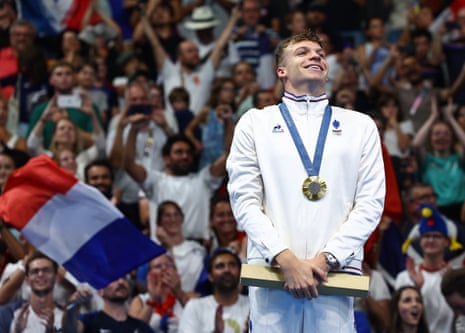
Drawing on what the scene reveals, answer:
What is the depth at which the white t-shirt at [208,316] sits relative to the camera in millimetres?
9797

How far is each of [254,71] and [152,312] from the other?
5.60 m

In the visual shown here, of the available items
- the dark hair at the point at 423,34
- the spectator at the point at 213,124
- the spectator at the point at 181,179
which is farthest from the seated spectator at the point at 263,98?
the dark hair at the point at 423,34

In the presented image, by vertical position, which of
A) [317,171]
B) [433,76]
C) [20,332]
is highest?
[433,76]

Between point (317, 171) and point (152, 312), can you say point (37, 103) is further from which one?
point (317, 171)

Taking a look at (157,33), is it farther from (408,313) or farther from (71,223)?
(408,313)

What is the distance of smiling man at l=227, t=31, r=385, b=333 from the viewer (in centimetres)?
613

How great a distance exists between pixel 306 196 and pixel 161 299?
4252mm

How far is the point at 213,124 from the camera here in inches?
514

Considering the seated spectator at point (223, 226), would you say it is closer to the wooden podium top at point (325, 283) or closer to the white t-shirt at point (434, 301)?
the white t-shirt at point (434, 301)

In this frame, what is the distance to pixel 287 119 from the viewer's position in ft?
21.0

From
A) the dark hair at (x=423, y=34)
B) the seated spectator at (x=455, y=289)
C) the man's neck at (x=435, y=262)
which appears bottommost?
the seated spectator at (x=455, y=289)

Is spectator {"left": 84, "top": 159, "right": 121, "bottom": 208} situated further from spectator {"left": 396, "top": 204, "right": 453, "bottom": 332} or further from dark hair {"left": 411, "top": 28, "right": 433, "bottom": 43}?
dark hair {"left": 411, "top": 28, "right": 433, "bottom": 43}

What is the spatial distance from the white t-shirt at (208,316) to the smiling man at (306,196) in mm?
3500

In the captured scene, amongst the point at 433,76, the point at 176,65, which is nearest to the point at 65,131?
the point at 176,65
